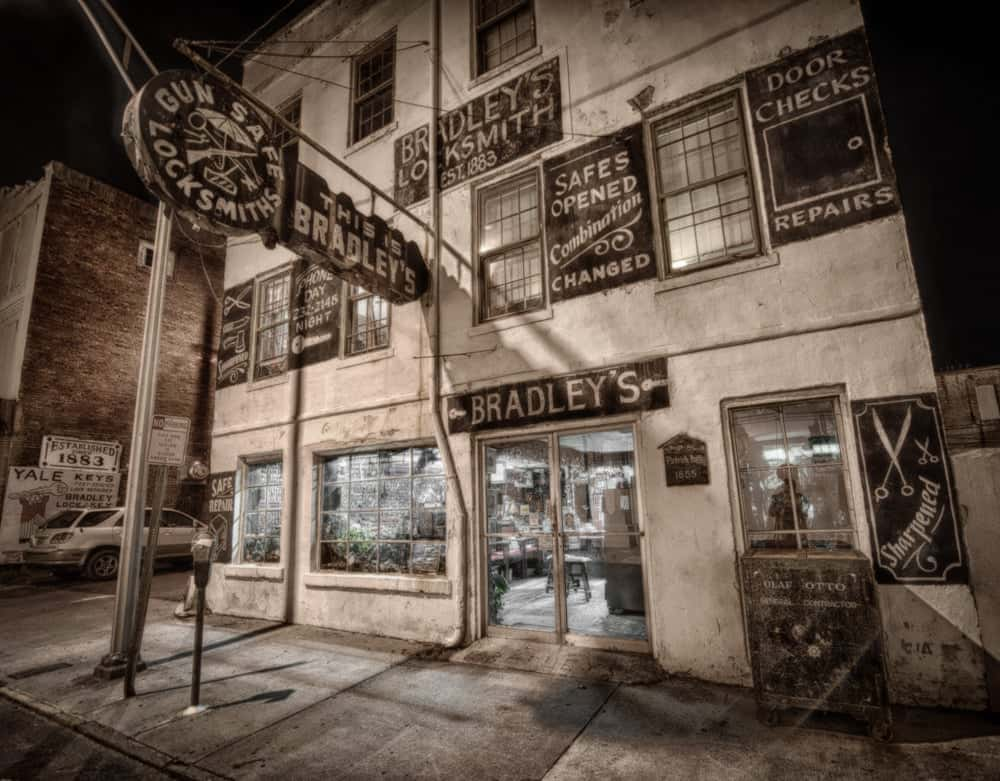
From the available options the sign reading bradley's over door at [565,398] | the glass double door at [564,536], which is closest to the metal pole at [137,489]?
the sign reading bradley's over door at [565,398]

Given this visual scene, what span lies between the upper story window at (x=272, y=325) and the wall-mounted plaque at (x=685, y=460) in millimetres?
6746

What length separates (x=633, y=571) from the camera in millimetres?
5773

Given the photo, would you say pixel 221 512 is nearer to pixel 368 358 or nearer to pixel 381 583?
pixel 381 583

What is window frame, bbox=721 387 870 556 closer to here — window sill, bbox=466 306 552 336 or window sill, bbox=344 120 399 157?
window sill, bbox=466 306 552 336

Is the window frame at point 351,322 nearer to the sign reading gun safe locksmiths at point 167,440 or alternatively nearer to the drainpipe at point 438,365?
the drainpipe at point 438,365

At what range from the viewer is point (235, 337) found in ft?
32.8

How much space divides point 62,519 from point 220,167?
12.5 meters

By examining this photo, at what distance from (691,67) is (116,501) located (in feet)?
59.2

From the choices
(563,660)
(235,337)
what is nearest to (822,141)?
(563,660)

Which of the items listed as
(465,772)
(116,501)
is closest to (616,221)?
(465,772)

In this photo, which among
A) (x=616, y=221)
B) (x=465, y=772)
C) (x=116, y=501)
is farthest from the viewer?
(x=116, y=501)

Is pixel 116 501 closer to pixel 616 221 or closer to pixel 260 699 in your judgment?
pixel 260 699

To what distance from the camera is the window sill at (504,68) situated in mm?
7242

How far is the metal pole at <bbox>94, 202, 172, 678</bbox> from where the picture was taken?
18.8ft
